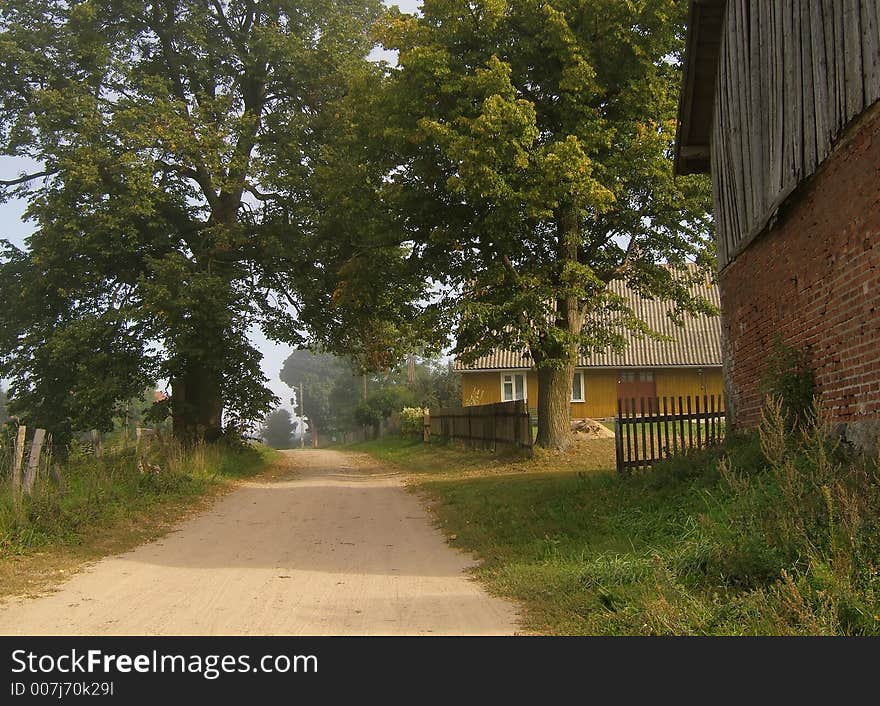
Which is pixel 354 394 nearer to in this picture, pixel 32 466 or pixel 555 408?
pixel 555 408

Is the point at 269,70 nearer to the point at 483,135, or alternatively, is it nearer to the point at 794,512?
the point at 483,135

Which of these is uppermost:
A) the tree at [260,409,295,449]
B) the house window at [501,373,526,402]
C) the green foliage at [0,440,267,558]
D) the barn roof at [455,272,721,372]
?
the barn roof at [455,272,721,372]

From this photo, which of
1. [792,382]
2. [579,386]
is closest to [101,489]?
[792,382]

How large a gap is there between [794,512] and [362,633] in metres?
3.37

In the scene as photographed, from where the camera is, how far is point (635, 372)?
37.0 metres

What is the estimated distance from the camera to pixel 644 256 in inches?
802

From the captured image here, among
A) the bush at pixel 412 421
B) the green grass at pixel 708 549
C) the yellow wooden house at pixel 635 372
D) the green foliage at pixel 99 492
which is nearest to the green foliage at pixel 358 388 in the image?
the bush at pixel 412 421

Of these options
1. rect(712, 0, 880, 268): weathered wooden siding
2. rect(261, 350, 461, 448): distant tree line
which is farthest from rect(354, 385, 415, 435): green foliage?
rect(712, 0, 880, 268): weathered wooden siding

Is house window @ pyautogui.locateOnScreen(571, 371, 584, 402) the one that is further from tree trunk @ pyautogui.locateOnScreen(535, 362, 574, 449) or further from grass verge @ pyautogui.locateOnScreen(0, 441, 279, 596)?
grass verge @ pyautogui.locateOnScreen(0, 441, 279, 596)

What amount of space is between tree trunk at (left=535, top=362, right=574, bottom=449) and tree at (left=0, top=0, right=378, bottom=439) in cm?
781

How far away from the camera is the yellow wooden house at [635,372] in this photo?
3631cm

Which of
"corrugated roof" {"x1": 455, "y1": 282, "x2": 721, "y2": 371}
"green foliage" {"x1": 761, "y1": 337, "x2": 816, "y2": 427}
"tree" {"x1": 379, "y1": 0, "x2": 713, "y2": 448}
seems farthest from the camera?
"corrugated roof" {"x1": 455, "y1": 282, "x2": 721, "y2": 371}

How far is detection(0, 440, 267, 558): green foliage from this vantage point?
9.98m
